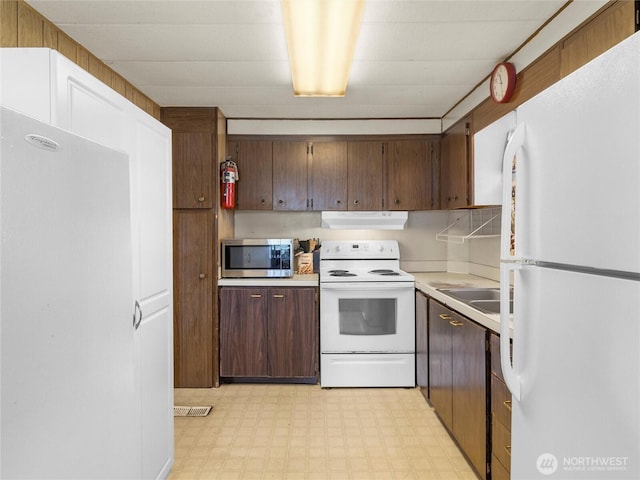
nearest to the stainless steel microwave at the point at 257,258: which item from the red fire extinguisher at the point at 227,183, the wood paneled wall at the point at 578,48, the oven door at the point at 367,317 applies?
the red fire extinguisher at the point at 227,183

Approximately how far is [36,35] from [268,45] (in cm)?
109

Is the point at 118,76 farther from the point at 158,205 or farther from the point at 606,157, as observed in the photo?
the point at 606,157

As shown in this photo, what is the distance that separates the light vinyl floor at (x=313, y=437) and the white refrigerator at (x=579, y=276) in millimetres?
1274

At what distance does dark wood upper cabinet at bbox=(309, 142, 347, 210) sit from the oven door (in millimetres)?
784

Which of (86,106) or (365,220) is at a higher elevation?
(86,106)

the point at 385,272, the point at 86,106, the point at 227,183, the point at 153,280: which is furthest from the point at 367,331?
the point at 86,106

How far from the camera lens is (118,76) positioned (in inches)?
103

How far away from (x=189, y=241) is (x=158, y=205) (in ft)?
4.72

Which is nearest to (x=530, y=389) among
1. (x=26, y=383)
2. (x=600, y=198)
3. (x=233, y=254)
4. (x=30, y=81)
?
(x=600, y=198)

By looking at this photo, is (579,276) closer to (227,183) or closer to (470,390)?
(470,390)

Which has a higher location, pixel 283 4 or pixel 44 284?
pixel 283 4

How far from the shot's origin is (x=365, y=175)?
140 inches

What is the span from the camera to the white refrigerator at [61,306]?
73 cm

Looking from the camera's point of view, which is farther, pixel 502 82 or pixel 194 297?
pixel 194 297
